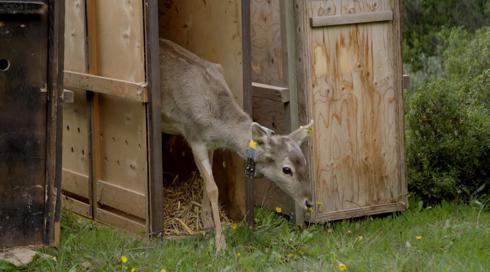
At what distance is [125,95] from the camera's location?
8.59 metres

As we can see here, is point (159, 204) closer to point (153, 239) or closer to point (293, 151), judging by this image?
point (153, 239)

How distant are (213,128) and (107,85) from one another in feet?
3.52

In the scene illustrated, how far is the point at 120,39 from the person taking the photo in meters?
8.76

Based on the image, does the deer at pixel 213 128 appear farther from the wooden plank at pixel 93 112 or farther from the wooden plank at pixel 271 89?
the wooden plank at pixel 93 112

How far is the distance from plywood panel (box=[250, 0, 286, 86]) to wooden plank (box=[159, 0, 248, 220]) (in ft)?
1.59

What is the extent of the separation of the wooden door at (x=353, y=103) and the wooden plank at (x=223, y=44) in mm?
617

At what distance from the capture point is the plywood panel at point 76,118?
369 inches

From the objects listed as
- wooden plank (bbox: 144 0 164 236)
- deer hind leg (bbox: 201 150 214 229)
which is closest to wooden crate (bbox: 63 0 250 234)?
wooden plank (bbox: 144 0 164 236)

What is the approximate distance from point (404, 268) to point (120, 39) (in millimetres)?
3365

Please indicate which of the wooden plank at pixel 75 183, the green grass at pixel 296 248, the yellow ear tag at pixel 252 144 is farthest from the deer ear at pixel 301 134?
the wooden plank at pixel 75 183

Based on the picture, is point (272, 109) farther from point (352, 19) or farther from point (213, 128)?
point (352, 19)

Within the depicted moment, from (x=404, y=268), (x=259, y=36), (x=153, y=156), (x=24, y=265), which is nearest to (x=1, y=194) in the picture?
(x=24, y=265)

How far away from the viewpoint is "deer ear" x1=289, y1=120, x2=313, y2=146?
28.2ft

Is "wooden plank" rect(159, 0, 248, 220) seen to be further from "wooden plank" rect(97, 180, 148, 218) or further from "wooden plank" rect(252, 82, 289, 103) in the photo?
"wooden plank" rect(97, 180, 148, 218)
